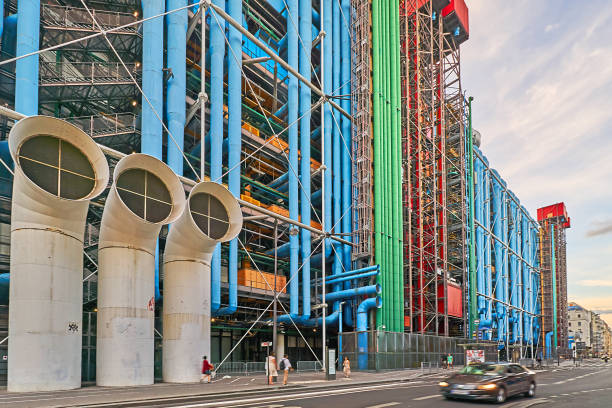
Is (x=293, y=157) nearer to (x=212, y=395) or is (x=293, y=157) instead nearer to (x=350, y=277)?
(x=350, y=277)

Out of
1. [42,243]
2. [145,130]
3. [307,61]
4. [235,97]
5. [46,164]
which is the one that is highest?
[307,61]

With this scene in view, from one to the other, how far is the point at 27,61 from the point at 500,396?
23.9m

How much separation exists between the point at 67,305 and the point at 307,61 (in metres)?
29.8

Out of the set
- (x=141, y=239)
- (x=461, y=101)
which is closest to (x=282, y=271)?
(x=141, y=239)

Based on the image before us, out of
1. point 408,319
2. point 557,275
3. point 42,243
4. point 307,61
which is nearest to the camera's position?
point 42,243

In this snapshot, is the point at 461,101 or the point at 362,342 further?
the point at 461,101

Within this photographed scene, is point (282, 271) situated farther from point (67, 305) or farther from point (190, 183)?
point (67, 305)

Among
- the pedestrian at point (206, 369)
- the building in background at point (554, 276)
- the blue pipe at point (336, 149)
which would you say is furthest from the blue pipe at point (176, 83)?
Result: the building in background at point (554, 276)

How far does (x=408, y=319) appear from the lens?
50594 millimetres

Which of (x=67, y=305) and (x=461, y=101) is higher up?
(x=461, y=101)

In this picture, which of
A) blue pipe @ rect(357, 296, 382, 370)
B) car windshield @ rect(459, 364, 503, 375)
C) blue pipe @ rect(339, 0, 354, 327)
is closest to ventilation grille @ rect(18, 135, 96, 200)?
car windshield @ rect(459, 364, 503, 375)

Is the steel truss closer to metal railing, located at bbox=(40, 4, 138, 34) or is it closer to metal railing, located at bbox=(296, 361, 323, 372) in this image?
metal railing, located at bbox=(296, 361, 323, 372)

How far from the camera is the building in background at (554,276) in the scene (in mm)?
106231

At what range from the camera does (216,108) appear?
111 feet
